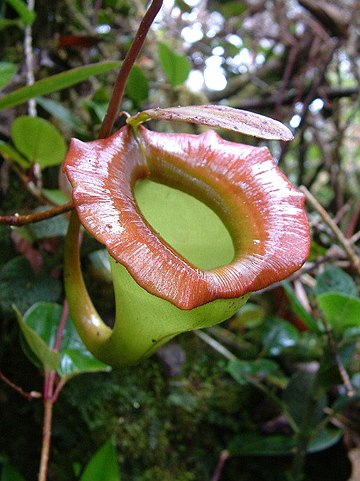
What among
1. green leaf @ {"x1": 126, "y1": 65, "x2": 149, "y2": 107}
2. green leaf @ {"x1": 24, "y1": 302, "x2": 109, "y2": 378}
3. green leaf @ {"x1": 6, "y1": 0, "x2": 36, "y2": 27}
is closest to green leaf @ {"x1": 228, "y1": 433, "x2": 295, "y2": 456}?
green leaf @ {"x1": 24, "y1": 302, "x2": 109, "y2": 378}

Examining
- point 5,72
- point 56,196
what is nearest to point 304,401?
point 56,196

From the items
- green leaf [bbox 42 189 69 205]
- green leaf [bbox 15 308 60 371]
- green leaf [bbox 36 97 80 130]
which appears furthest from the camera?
green leaf [bbox 36 97 80 130]

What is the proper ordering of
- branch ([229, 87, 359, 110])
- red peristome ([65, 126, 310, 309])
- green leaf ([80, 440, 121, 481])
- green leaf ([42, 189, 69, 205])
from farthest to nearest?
branch ([229, 87, 359, 110]) < green leaf ([42, 189, 69, 205]) < green leaf ([80, 440, 121, 481]) < red peristome ([65, 126, 310, 309])

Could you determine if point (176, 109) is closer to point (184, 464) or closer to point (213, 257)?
point (213, 257)

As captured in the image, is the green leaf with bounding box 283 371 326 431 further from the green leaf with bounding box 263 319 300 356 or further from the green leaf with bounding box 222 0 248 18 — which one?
the green leaf with bounding box 222 0 248 18

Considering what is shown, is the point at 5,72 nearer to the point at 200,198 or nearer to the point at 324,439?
the point at 200,198

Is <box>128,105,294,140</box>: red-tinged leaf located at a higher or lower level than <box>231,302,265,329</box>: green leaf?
higher

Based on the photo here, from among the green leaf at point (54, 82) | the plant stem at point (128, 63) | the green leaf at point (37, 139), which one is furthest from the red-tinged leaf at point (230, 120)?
the green leaf at point (37, 139)

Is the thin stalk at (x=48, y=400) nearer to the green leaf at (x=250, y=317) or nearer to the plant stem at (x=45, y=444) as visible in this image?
the plant stem at (x=45, y=444)
